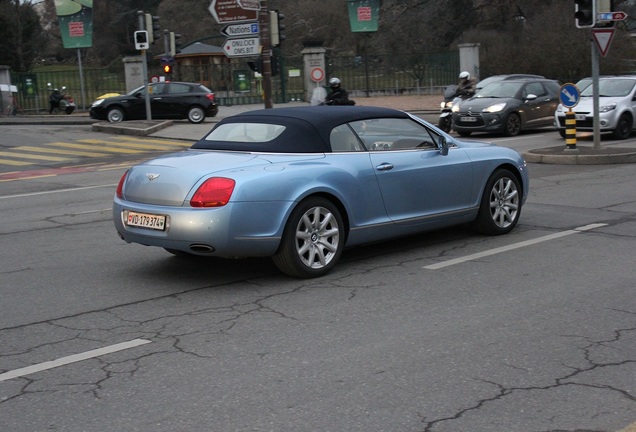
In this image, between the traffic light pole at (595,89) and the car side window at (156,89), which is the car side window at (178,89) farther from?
the traffic light pole at (595,89)

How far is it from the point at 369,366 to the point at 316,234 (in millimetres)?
2381

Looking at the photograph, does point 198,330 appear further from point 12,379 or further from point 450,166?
point 450,166

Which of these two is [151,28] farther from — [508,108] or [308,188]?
[308,188]

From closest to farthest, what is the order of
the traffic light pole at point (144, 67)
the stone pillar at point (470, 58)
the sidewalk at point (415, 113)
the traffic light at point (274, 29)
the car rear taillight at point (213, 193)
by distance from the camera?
1. the car rear taillight at point (213, 193)
2. the sidewalk at point (415, 113)
3. the traffic light at point (274, 29)
4. the traffic light pole at point (144, 67)
5. the stone pillar at point (470, 58)

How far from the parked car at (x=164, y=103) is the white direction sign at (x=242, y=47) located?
8992 mm

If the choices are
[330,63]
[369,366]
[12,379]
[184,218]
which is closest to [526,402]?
[369,366]

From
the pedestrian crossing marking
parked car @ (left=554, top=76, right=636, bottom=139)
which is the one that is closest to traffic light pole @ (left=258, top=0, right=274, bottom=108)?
the pedestrian crossing marking

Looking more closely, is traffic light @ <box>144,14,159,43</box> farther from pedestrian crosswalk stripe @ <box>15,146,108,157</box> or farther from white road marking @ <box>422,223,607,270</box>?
white road marking @ <box>422,223,607,270</box>

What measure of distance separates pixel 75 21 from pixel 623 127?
2747 centimetres

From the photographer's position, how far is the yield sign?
54.7 ft

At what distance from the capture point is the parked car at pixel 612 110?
21.8 metres

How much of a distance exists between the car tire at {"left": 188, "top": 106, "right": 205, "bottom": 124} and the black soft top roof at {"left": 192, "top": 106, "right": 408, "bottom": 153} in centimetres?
2366

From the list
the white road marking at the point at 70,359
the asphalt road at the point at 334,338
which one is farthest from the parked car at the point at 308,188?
the white road marking at the point at 70,359

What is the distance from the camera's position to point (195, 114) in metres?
31.9
